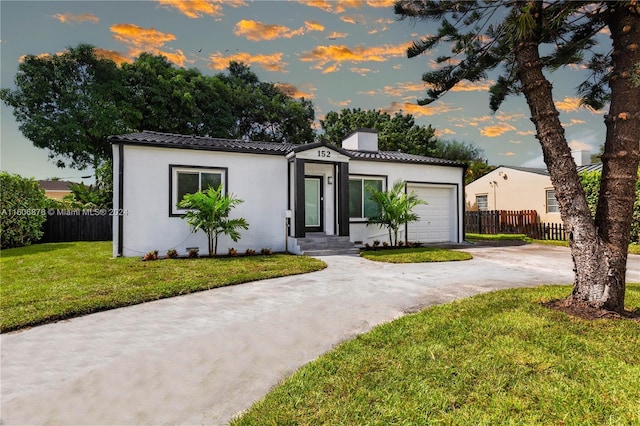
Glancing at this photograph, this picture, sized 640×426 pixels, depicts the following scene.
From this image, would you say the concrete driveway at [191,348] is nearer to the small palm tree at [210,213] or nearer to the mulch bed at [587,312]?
the mulch bed at [587,312]

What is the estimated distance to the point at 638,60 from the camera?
11.4 ft

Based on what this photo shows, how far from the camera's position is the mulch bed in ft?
11.3

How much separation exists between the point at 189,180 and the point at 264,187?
2092 mm

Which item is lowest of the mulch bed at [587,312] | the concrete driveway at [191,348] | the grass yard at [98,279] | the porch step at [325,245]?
the concrete driveway at [191,348]

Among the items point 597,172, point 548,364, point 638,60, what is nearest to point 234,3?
point 638,60

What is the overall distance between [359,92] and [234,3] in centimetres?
734

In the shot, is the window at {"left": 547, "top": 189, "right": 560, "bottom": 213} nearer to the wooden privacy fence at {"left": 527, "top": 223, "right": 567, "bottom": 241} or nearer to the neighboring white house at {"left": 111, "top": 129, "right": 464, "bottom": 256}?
the wooden privacy fence at {"left": 527, "top": 223, "right": 567, "bottom": 241}

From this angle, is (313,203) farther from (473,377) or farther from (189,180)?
A: (473,377)

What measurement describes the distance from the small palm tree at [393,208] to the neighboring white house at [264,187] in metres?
Answer: 0.53

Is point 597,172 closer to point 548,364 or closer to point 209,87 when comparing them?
point 548,364

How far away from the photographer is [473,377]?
2.39m

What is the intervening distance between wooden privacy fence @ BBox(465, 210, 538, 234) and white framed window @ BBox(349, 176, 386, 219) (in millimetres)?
8973

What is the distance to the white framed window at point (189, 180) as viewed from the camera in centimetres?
921

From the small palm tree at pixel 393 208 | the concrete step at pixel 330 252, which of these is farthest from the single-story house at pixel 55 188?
the small palm tree at pixel 393 208
